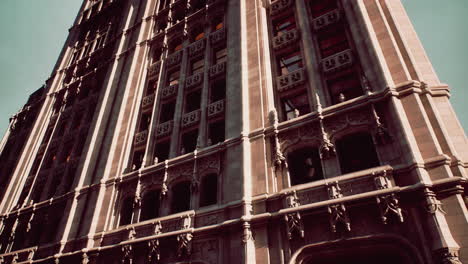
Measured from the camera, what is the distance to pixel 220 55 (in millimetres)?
22734

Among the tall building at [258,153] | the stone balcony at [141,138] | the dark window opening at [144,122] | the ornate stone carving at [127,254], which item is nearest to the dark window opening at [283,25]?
the tall building at [258,153]

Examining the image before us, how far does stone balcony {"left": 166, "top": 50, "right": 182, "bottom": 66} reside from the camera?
24.7 meters

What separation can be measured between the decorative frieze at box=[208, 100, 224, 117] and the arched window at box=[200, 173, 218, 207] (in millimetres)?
4368

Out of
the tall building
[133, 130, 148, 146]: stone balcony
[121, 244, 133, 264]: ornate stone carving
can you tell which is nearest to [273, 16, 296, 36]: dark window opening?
the tall building

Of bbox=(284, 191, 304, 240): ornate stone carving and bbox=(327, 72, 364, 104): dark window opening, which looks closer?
bbox=(284, 191, 304, 240): ornate stone carving

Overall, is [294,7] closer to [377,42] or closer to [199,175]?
[377,42]

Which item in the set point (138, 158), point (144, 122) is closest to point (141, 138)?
point (138, 158)

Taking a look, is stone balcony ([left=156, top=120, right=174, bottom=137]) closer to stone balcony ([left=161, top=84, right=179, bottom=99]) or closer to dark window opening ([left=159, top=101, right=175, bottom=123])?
dark window opening ([left=159, top=101, right=175, bottom=123])

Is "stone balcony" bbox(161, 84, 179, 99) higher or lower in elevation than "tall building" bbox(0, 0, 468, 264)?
higher

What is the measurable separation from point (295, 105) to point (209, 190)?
22.9 ft

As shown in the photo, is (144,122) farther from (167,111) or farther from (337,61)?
(337,61)

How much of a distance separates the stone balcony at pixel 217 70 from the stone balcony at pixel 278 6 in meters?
5.22

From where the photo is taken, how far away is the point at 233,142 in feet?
52.7

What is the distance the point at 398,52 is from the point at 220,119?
10521mm
